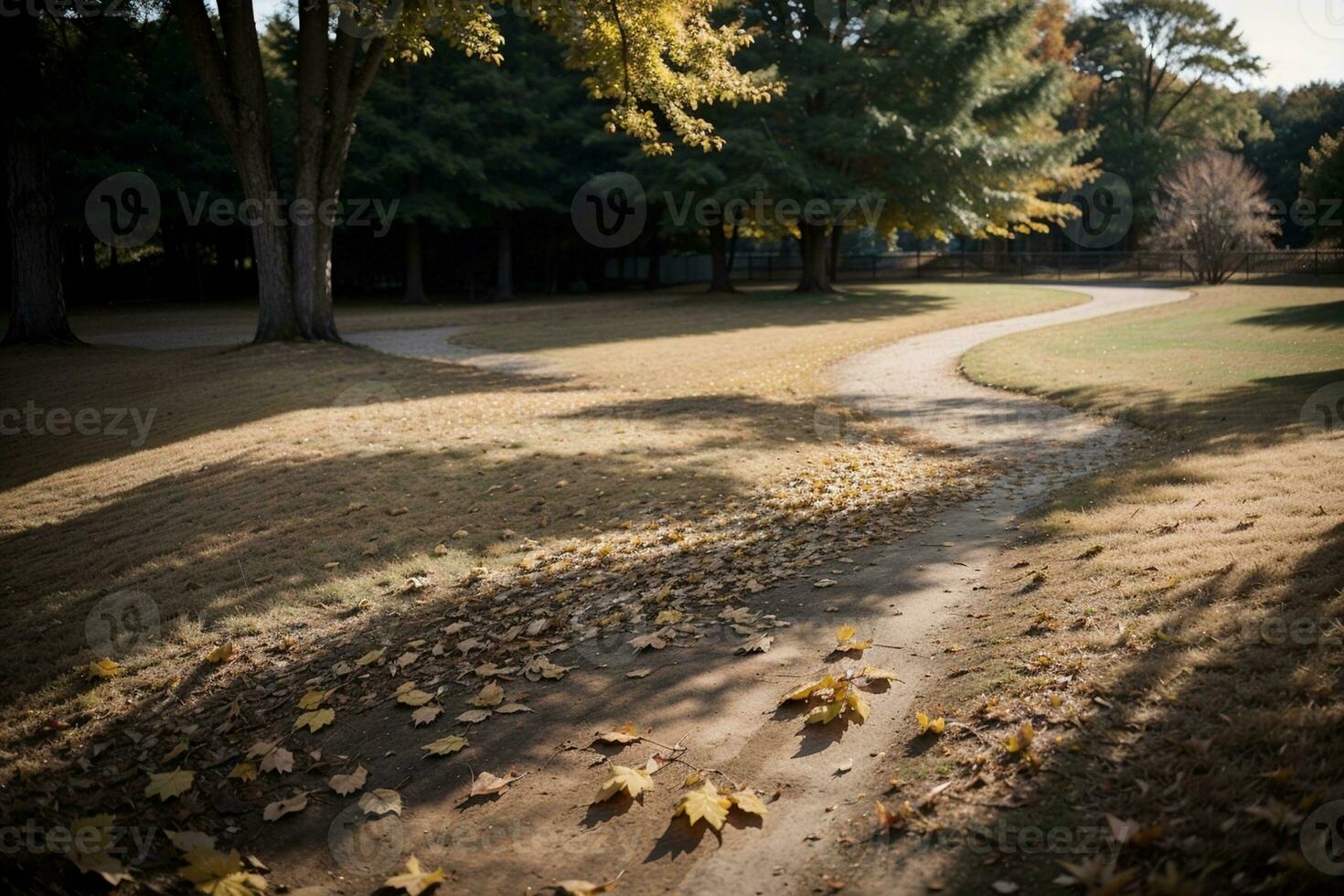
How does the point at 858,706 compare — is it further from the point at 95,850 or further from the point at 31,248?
the point at 31,248

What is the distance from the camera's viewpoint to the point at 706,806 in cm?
339

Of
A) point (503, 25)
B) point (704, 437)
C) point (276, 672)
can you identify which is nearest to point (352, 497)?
point (276, 672)

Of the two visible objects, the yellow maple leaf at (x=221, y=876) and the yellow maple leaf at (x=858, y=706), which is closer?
the yellow maple leaf at (x=221, y=876)

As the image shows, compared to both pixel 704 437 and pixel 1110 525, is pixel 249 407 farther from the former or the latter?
pixel 1110 525

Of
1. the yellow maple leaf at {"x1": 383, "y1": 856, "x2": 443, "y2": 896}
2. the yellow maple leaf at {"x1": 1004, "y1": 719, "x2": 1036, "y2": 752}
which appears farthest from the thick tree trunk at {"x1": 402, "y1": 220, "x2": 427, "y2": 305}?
the yellow maple leaf at {"x1": 1004, "y1": 719, "x2": 1036, "y2": 752}

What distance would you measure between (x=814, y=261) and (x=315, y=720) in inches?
1381

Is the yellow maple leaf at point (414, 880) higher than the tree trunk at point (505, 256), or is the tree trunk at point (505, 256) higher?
the tree trunk at point (505, 256)

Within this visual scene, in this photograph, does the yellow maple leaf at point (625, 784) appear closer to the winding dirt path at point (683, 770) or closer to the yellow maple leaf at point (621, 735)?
the winding dirt path at point (683, 770)

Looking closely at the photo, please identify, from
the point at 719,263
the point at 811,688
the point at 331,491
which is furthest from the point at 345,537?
the point at 719,263

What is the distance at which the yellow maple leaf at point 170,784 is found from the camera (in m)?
3.92

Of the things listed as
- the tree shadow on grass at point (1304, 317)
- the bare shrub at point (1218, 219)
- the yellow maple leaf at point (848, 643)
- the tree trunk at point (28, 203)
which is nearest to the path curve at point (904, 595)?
the yellow maple leaf at point (848, 643)

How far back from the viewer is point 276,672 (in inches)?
203

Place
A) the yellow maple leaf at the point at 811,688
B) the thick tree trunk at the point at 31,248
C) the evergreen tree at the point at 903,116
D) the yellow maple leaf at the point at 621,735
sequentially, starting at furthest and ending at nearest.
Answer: the evergreen tree at the point at 903,116, the thick tree trunk at the point at 31,248, the yellow maple leaf at the point at 811,688, the yellow maple leaf at the point at 621,735

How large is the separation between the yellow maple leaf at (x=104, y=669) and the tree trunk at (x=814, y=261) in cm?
3402
